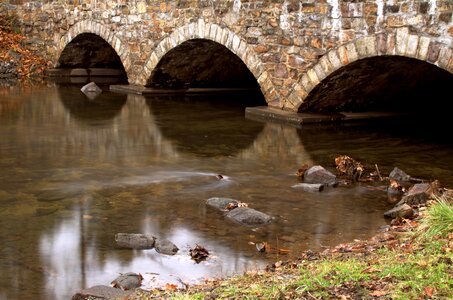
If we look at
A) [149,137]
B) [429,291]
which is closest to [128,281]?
[429,291]

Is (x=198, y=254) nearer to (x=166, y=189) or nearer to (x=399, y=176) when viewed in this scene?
(x=166, y=189)

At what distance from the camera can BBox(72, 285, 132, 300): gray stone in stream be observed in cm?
424

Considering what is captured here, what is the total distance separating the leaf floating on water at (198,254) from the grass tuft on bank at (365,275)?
0.57m

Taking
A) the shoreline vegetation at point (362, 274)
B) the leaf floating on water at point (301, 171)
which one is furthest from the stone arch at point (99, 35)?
the shoreline vegetation at point (362, 274)

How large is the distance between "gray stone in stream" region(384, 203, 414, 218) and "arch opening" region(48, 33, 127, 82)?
44.4 feet

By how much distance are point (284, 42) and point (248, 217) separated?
18.8 ft

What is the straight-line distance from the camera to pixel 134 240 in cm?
551

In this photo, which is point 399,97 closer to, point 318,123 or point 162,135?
point 318,123

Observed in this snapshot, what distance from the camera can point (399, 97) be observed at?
40.5 feet

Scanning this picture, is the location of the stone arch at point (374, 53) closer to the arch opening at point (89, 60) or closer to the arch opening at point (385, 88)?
the arch opening at point (385, 88)

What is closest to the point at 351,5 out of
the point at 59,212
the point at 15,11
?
the point at 59,212

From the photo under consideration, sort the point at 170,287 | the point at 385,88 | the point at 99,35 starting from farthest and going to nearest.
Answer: the point at 99,35 < the point at 385,88 < the point at 170,287

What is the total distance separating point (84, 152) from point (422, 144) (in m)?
4.73

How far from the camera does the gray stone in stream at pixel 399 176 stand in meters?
7.79
